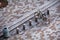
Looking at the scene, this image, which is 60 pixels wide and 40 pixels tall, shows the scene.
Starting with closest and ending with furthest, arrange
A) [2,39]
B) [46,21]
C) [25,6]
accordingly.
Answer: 1. [2,39]
2. [46,21]
3. [25,6]

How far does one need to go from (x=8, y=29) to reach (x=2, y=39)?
36cm

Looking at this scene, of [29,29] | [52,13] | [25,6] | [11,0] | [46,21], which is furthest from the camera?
[11,0]

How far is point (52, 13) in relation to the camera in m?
5.80

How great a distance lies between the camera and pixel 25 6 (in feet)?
21.0

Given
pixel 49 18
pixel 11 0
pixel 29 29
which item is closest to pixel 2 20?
pixel 29 29

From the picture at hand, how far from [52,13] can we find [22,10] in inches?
33.9

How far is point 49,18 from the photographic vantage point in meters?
5.51

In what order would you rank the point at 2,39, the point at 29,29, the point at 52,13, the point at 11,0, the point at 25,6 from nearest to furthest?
the point at 2,39 → the point at 29,29 → the point at 52,13 → the point at 25,6 → the point at 11,0

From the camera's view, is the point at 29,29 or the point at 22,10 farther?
the point at 22,10

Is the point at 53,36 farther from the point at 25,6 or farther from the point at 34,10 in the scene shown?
the point at 25,6

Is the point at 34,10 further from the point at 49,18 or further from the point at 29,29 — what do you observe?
the point at 29,29

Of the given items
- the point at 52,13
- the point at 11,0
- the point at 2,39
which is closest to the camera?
the point at 2,39

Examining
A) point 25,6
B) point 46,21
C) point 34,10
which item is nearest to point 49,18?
point 46,21

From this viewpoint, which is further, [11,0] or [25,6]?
[11,0]
